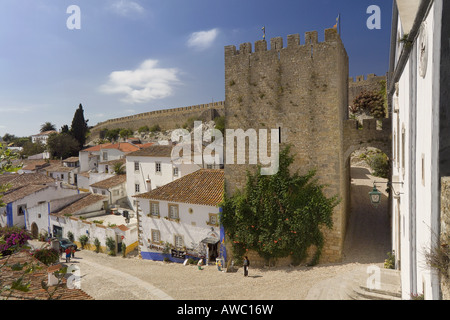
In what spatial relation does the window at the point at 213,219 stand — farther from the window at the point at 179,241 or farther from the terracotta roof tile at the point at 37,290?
the terracotta roof tile at the point at 37,290

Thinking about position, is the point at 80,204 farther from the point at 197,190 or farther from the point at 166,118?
the point at 166,118

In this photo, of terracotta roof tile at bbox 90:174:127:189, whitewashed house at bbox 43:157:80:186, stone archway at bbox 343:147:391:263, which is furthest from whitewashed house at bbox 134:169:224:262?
whitewashed house at bbox 43:157:80:186

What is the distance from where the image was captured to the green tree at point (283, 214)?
12602 millimetres

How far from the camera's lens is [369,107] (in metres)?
27.0

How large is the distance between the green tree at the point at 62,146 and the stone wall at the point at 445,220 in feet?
189

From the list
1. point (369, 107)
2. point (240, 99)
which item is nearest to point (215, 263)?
point (240, 99)

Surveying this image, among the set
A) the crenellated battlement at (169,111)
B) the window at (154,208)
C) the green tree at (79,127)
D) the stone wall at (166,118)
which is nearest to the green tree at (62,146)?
the green tree at (79,127)

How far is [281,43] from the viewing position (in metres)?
13.1

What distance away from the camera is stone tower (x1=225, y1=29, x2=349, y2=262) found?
40.6 feet

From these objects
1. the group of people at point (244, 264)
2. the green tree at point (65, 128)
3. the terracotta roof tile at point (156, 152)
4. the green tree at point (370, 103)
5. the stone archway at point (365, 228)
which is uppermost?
the green tree at point (65, 128)

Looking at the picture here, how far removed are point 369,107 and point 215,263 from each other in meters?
21.4

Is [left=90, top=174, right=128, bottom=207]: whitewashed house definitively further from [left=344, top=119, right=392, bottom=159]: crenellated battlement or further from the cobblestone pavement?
[left=344, top=119, right=392, bottom=159]: crenellated battlement

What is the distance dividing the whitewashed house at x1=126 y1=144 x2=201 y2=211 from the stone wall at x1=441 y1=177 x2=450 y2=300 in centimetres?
2220

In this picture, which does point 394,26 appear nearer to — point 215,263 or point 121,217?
point 215,263
